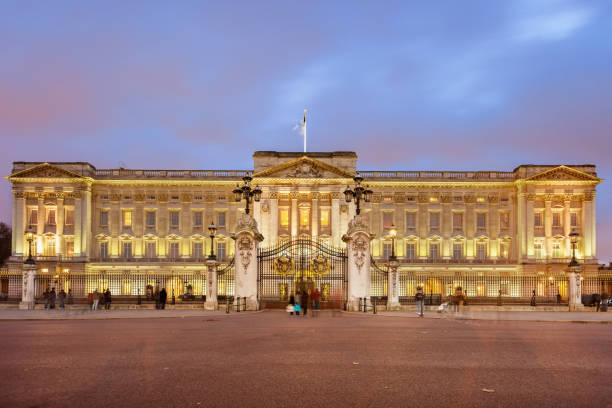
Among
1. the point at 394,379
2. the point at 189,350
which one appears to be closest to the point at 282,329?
the point at 189,350

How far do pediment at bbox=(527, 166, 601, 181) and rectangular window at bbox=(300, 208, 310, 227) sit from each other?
2698 centimetres

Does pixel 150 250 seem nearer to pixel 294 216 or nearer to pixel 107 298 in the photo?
pixel 294 216

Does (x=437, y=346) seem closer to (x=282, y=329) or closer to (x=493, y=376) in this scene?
(x=493, y=376)

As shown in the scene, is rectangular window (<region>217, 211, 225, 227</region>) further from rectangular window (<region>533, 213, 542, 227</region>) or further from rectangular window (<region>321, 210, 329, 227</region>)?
rectangular window (<region>533, 213, 542, 227</region>)

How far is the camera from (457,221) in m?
72.4

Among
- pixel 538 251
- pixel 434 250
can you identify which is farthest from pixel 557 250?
pixel 434 250

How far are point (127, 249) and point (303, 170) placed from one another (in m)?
23.9

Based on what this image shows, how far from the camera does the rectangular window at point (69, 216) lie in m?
70.3

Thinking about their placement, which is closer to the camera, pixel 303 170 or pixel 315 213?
pixel 315 213

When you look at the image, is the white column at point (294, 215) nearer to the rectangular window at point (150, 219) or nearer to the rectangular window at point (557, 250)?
the rectangular window at point (150, 219)

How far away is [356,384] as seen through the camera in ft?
31.7

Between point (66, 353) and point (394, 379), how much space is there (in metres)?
7.65

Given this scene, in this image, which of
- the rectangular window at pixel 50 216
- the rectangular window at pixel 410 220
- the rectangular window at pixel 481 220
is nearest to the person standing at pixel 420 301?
the rectangular window at pixel 410 220

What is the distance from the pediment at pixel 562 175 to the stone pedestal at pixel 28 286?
56.6 meters
